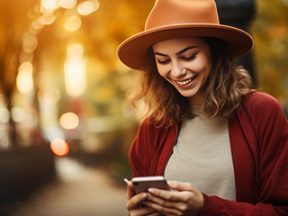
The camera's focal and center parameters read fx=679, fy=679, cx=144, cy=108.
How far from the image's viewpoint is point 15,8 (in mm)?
15945

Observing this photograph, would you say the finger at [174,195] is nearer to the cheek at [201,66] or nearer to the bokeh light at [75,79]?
the cheek at [201,66]

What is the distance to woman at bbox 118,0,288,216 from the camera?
2.67 m

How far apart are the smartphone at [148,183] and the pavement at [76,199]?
26.9 ft

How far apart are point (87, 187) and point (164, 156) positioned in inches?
523

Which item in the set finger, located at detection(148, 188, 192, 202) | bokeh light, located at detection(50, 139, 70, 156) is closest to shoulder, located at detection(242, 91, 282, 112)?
finger, located at detection(148, 188, 192, 202)

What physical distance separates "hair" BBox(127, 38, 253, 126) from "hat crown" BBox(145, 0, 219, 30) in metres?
0.10

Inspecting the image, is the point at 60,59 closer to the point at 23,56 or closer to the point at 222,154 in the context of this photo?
the point at 23,56

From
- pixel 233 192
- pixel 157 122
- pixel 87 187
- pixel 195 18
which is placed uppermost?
pixel 195 18

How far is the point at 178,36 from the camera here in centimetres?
282

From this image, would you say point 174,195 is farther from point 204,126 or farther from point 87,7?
point 87,7

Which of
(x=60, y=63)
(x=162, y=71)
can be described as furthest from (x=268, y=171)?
(x=60, y=63)

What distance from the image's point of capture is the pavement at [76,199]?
11359 millimetres

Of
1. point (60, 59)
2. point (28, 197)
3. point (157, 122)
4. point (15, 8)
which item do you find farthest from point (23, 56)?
point (157, 122)

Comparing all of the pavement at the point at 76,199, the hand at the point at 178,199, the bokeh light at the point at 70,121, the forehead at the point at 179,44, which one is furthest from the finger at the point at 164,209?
the bokeh light at the point at 70,121
